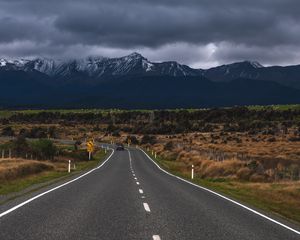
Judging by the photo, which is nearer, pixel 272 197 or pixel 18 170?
pixel 272 197

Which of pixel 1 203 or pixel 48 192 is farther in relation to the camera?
pixel 48 192

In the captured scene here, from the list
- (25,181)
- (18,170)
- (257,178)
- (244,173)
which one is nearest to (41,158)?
(18,170)

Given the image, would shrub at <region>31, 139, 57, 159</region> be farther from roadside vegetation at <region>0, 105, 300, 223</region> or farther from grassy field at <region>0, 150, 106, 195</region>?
grassy field at <region>0, 150, 106, 195</region>

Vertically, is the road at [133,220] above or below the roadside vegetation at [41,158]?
above

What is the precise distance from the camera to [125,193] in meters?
23.2

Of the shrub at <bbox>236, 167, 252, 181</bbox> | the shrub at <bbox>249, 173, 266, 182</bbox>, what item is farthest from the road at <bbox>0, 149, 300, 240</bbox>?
the shrub at <bbox>236, 167, 252, 181</bbox>

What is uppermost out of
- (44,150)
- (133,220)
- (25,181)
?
(133,220)

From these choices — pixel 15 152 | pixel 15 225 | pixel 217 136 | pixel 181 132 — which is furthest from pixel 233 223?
pixel 181 132

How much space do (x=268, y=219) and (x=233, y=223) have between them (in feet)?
6.06

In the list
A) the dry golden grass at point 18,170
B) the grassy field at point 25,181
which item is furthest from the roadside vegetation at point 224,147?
the grassy field at point 25,181

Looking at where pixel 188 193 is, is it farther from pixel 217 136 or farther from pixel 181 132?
pixel 181 132

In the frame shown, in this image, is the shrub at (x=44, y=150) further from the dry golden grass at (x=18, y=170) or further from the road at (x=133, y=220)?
the road at (x=133, y=220)

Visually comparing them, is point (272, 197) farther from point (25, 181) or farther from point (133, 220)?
point (25, 181)

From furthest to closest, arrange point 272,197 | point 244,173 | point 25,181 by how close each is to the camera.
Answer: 1. point 244,173
2. point 25,181
3. point 272,197
